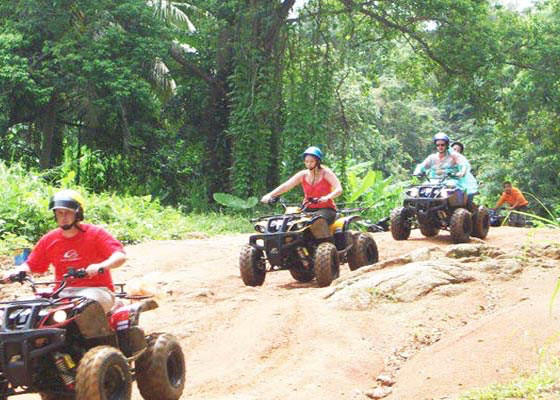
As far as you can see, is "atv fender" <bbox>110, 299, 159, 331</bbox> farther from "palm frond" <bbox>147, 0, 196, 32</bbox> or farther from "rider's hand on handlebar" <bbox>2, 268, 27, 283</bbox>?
"palm frond" <bbox>147, 0, 196, 32</bbox>

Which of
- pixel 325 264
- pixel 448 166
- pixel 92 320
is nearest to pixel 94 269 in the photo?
pixel 92 320

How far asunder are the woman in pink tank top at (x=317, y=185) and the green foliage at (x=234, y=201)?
486 inches

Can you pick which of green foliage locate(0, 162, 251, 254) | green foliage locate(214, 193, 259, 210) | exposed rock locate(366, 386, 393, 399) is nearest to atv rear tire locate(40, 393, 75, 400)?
Answer: exposed rock locate(366, 386, 393, 399)

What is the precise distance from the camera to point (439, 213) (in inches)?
607

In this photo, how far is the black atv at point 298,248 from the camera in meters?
11.1

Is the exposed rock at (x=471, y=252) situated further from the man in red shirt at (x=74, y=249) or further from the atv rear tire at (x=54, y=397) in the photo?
the atv rear tire at (x=54, y=397)

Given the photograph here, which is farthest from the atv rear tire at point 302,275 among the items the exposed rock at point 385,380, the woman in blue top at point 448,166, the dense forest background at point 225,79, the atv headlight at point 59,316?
the dense forest background at point 225,79

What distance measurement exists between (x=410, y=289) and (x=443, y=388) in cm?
295

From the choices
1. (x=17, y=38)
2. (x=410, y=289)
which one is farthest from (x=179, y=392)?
(x=17, y=38)

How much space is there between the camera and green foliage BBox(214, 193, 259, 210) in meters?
24.4

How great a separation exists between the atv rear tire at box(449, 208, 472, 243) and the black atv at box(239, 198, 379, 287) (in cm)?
339

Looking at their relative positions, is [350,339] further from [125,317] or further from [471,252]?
[471,252]

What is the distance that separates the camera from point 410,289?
923 centimetres

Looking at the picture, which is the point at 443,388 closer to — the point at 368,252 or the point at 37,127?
the point at 368,252
